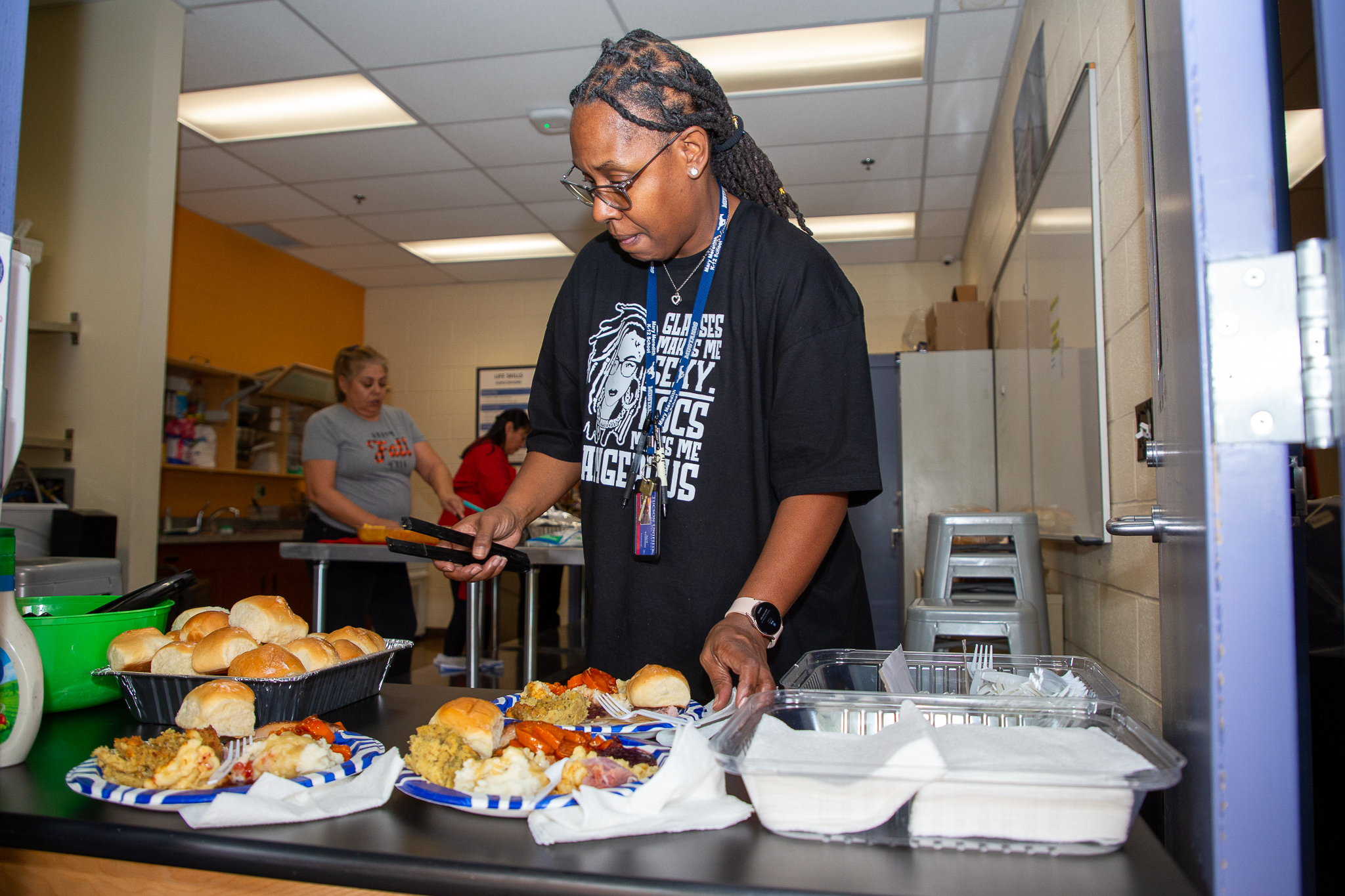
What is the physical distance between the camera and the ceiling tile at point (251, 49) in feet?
11.5

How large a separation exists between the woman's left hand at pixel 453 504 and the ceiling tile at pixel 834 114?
2.25m

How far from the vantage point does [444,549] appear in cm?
110

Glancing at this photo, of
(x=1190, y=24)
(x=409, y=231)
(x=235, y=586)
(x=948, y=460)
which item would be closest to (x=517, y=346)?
(x=409, y=231)

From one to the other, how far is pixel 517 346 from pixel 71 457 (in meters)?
4.25

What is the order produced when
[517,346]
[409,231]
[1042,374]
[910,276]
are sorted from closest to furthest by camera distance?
[1042,374] < [409,231] < [910,276] < [517,346]

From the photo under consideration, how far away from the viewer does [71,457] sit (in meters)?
3.30

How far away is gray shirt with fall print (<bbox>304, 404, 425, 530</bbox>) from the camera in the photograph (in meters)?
3.76

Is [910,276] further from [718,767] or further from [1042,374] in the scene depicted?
[718,767]

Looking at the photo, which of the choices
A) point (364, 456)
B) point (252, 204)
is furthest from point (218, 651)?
point (252, 204)

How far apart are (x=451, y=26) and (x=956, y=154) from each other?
106 inches

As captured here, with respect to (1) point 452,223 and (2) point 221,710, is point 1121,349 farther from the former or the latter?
(1) point 452,223

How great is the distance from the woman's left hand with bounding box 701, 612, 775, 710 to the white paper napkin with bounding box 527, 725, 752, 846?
0.61 feet

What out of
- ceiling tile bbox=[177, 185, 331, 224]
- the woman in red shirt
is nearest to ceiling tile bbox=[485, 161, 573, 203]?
ceiling tile bbox=[177, 185, 331, 224]

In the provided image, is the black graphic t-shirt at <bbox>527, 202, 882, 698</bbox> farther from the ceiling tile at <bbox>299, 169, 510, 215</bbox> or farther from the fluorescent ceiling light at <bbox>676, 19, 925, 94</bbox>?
the ceiling tile at <bbox>299, 169, 510, 215</bbox>
